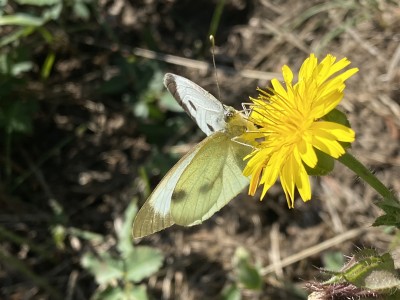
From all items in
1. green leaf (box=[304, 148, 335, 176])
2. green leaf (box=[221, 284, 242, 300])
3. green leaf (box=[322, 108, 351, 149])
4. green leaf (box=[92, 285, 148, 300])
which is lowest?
green leaf (box=[221, 284, 242, 300])

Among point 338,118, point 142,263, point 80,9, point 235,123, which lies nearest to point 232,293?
point 142,263

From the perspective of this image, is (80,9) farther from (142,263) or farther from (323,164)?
(323,164)

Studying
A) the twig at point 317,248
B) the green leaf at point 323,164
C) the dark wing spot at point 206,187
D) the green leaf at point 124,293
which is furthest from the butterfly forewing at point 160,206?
A: the twig at point 317,248

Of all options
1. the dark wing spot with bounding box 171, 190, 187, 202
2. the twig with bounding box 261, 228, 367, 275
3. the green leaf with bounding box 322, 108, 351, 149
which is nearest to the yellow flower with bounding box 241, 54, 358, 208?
the green leaf with bounding box 322, 108, 351, 149

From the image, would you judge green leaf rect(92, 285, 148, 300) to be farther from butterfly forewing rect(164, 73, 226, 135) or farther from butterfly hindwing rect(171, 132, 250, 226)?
butterfly forewing rect(164, 73, 226, 135)

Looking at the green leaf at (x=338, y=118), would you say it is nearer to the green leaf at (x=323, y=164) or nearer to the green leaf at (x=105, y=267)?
the green leaf at (x=323, y=164)

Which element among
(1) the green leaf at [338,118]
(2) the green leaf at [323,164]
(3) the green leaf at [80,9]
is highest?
(1) the green leaf at [338,118]
